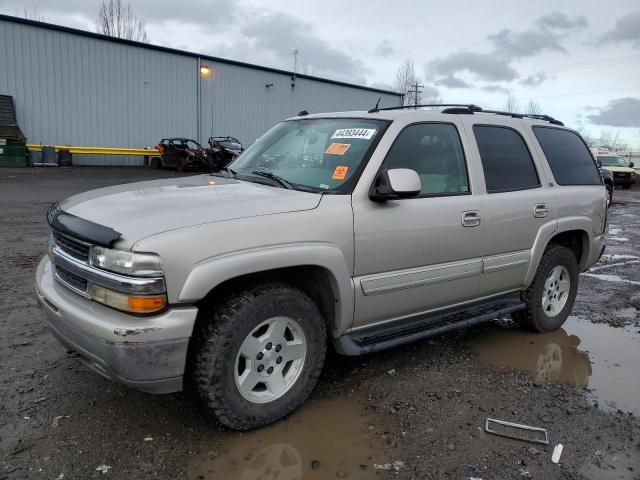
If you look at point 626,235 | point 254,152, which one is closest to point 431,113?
point 254,152

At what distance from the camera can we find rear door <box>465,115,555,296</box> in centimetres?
414

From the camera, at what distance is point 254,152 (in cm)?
433

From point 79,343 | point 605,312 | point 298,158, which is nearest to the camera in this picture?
point 79,343

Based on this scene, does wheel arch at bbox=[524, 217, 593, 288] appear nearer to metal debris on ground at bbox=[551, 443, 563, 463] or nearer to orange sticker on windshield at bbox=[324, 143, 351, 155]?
metal debris on ground at bbox=[551, 443, 563, 463]

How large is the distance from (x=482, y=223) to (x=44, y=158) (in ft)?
74.3

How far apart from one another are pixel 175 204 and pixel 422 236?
63.8 inches

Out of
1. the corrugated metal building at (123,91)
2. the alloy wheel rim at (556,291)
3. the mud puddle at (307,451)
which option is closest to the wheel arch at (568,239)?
the alloy wheel rim at (556,291)

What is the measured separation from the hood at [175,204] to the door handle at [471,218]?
1238 mm

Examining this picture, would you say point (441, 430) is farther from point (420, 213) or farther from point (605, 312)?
point (605, 312)

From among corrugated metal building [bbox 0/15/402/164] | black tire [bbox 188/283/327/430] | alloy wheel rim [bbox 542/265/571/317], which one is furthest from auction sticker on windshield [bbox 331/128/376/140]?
corrugated metal building [bbox 0/15/402/164]

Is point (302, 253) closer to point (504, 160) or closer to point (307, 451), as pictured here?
point (307, 451)

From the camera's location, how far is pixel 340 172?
349 cm

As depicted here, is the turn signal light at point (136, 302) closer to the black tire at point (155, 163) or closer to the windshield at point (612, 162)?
the black tire at point (155, 163)

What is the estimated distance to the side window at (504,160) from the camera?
4.23 metres
